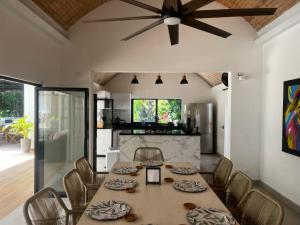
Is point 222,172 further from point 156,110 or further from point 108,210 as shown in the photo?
point 156,110

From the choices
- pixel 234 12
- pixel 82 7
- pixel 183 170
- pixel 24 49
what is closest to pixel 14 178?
pixel 24 49

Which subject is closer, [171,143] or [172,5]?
[172,5]

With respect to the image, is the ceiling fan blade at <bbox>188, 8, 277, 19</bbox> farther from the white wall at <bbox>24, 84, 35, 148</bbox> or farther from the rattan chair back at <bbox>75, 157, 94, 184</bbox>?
the white wall at <bbox>24, 84, 35, 148</bbox>

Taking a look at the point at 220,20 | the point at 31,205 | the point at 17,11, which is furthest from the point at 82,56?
the point at 31,205

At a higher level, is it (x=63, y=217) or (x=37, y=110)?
(x=37, y=110)

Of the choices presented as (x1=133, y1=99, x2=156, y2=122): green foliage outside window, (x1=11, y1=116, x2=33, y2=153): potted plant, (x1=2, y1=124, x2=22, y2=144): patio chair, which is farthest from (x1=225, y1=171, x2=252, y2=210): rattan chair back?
(x1=2, y1=124, x2=22, y2=144): patio chair

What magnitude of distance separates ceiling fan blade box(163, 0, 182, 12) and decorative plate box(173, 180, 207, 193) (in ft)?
5.21

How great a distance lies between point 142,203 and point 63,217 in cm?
65

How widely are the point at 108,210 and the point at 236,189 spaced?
1281 mm

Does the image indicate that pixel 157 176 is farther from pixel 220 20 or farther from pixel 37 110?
pixel 220 20

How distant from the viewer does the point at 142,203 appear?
1.95m

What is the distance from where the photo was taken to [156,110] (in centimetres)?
931

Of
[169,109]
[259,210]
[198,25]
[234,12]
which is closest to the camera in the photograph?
[259,210]

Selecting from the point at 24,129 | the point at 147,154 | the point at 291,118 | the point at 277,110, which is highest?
the point at 277,110
